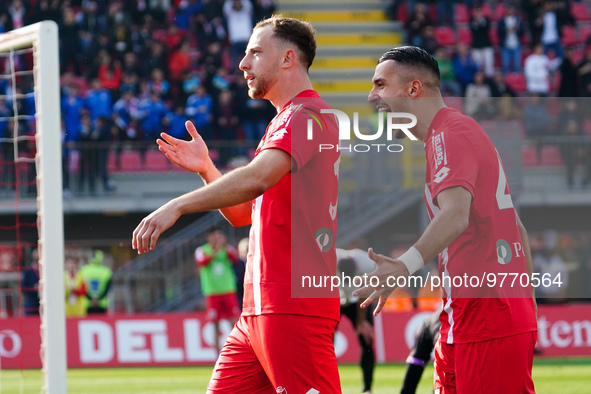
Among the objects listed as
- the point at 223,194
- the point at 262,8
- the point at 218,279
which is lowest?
the point at 223,194

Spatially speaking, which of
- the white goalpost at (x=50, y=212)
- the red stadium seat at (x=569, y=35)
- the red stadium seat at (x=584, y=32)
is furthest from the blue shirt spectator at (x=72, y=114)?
the white goalpost at (x=50, y=212)

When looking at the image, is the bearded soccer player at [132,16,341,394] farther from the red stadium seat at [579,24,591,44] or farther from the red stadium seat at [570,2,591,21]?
A: the red stadium seat at [570,2,591,21]

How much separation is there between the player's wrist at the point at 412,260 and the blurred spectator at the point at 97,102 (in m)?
14.3

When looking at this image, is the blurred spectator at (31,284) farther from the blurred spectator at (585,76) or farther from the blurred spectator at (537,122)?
the blurred spectator at (585,76)

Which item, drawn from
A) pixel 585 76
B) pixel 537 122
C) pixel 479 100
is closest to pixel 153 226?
pixel 537 122

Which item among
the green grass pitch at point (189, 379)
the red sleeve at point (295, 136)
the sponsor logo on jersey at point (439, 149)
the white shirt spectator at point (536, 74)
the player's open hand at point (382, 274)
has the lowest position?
the green grass pitch at point (189, 379)

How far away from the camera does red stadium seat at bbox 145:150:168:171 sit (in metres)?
16.4

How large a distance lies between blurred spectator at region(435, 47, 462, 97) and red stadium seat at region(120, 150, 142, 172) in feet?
20.3

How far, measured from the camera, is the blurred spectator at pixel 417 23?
19344mm

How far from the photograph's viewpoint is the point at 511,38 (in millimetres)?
19594

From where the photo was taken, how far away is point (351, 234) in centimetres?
1625

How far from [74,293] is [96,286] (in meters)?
0.47

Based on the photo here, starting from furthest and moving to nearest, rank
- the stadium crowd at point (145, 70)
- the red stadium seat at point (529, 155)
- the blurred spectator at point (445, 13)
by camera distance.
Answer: the blurred spectator at point (445, 13) → the stadium crowd at point (145, 70) → the red stadium seat at point (529, 155)

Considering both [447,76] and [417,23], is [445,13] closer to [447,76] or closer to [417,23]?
[417,23]
